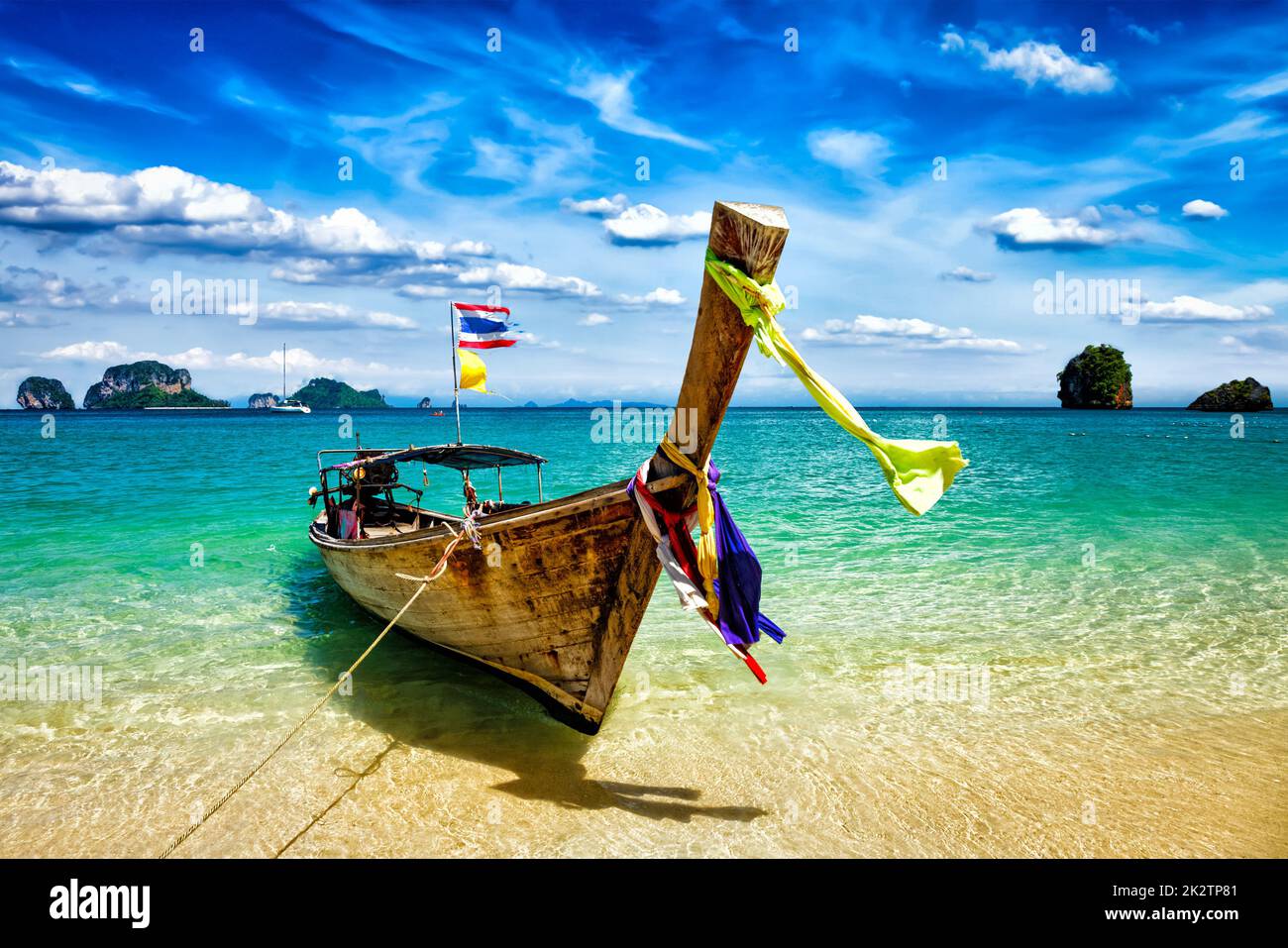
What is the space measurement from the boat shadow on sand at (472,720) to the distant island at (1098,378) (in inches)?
5583

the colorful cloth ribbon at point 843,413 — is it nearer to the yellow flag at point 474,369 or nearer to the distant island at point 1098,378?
the yellow flag at point 474,369

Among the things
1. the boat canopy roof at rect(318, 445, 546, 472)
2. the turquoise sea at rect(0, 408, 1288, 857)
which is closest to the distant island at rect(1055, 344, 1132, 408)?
the turquoise sea at rect(0, 408, 1288, 857)

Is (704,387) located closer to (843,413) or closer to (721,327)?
(721,327)

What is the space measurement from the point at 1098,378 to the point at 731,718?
143 m

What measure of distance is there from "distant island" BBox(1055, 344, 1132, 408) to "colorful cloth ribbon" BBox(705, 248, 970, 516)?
14294 cm

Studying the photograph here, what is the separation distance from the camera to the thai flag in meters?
9.59

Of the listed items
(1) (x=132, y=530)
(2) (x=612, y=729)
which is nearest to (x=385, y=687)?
(2) (x=612, y=729)

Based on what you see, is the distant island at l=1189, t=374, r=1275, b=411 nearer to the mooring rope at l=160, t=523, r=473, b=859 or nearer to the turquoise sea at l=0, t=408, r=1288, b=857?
the turquoise sea at l=0, t=408, r=1288, b=857

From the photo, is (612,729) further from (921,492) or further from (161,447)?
(161,447)

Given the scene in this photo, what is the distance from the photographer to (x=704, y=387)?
5.20 m

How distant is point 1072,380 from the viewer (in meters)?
132

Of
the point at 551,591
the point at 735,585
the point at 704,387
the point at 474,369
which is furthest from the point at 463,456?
the point at 704,387

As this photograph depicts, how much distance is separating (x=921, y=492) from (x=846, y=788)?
3.32 metres

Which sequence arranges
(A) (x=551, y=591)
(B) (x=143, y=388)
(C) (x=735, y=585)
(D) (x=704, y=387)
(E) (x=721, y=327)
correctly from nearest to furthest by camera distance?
1. (E) (x=721, y=327)
2. (D) (x=704, y=387)
3. (C) (x=735, y=585)
4. (A) (x=551, y=591)
5. (B) (x=143, y=388)
